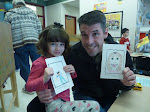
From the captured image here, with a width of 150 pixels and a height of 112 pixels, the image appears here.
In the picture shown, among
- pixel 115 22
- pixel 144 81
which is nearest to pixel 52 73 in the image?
pixel 144 81

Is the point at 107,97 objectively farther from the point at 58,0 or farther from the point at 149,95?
the point at 58,0

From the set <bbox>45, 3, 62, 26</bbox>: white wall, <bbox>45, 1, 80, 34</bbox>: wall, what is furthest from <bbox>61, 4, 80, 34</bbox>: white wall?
<bbox>45, 3, 62, 26</bbox>: white wall

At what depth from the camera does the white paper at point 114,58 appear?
0.67 m

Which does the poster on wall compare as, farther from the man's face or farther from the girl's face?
the girl's face

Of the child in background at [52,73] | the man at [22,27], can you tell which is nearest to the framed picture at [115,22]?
the man at [22,27]

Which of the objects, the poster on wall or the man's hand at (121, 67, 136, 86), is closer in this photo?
the man's hand at (121, 67, 136, 86)

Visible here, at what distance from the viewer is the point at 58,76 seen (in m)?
0.75

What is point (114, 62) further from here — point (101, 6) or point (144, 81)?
point (101, 6)

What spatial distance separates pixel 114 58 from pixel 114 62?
24mm

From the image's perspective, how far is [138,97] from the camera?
28.9 inches

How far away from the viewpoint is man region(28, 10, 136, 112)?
80 cm

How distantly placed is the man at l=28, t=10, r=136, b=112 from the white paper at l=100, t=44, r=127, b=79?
100 millimetres

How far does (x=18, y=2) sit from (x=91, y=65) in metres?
1.74

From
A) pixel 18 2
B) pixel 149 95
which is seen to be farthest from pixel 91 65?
pixel 18 2
